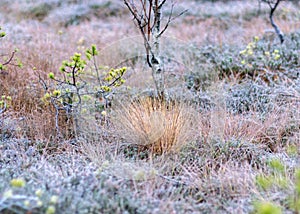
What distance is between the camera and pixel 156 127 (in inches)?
118

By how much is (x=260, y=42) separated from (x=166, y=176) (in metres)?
3.59

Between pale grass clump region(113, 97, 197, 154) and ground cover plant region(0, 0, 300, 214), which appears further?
pale grass clump region(113, 97, 197, 154)

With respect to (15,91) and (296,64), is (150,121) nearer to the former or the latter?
(15,91)

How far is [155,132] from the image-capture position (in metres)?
2.98

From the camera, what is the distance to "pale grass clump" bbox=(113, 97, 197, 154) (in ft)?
9.76

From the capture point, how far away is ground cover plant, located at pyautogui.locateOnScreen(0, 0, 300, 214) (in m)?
2.27

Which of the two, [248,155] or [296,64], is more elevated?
[296,64]

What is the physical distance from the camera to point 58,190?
2.14 m

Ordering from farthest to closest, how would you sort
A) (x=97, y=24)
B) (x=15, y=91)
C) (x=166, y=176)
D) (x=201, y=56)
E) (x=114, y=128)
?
(x=97, y=24) < (x=201, y=56) < (x=15, y=91) < (x=114, y=128) < (x=166, y=176)

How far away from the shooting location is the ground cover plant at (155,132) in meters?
2.27

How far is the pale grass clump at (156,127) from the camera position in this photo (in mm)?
2975

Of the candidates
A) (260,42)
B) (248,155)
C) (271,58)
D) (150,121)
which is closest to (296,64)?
(271,58)

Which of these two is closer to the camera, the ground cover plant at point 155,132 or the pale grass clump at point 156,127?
the ground cover plant at point 155,132

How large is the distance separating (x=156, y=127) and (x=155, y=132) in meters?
0.04
